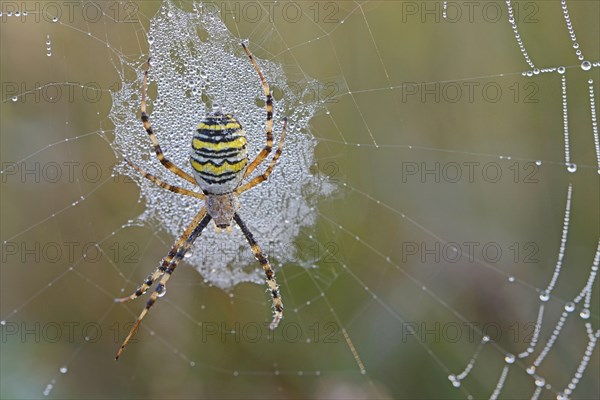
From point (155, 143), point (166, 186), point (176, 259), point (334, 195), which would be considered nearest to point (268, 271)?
point (176, 259)

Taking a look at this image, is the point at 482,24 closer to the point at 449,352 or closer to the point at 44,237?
the point at 449,352

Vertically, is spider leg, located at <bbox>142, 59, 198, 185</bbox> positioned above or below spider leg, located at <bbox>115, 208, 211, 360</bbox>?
above

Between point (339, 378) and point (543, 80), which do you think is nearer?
point (543, 80)

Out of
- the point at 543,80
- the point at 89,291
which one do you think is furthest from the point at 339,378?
the point at 543,80

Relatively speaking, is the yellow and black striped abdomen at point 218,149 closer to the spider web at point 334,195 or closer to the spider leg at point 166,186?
the spider leg at point 166,186

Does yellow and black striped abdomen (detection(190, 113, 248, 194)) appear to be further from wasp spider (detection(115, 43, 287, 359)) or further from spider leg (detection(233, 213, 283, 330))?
spider leg (detection(233, 213, 283, 330))

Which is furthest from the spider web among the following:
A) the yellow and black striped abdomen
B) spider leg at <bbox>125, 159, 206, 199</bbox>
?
the yellow and black striped abdomen

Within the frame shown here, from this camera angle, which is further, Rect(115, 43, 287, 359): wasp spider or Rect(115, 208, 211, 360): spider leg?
Rect(115, 208, 211, 360): spider leg
